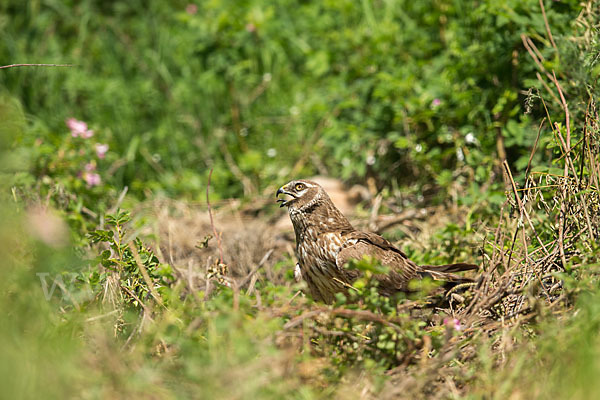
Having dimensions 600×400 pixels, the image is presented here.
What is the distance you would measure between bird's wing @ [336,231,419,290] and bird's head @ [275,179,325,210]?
0.40m

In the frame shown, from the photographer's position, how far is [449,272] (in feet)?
13.1

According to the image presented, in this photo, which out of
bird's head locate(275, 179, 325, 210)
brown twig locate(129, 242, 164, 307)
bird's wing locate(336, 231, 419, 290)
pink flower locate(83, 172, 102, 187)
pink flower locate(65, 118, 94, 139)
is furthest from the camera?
pink flower locate(65, 118, 94, 139)

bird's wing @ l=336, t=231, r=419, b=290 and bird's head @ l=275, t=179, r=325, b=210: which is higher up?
bird's head @ l=275, t=179, r=325, b=210

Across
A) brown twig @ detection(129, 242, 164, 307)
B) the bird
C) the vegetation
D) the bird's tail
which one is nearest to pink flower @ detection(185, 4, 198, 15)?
the vegetation

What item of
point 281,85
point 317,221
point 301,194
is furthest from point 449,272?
point 281,85

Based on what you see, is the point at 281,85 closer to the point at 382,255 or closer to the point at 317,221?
the point at 317,221

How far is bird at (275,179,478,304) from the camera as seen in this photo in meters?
3.85

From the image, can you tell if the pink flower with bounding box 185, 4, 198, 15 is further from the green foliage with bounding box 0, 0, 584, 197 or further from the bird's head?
the bird's head

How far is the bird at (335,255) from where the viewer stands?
3852 mm

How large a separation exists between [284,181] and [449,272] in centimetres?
297

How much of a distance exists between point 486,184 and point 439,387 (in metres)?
2.52

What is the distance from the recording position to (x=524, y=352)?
2.69 meters

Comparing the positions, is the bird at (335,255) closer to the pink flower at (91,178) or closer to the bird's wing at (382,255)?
the bird's wing at (382,255)

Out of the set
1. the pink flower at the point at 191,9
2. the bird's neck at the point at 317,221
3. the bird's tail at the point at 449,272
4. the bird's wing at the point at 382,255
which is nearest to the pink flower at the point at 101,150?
the bird's neck at the point at 317,221
